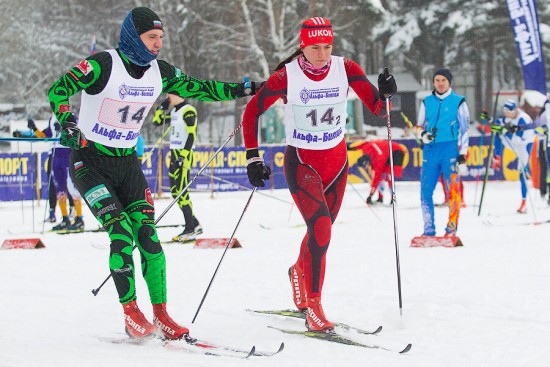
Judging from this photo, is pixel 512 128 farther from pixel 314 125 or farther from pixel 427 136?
pixel 314 125

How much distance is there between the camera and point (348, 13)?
3866 centimetres

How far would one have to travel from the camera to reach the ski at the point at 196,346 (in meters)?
4.86

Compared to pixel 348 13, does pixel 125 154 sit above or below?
below

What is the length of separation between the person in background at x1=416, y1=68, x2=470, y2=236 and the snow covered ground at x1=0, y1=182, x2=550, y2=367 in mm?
711

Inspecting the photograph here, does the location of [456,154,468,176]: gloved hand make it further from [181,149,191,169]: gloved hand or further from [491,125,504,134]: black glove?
[491,125,504,134]: black glove

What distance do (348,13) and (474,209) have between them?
23.9 metres

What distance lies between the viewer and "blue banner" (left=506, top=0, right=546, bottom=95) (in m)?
17.4

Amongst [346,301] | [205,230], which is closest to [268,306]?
[346,301]

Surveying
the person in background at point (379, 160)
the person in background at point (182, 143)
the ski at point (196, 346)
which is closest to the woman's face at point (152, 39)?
the ski at point (196, 346)

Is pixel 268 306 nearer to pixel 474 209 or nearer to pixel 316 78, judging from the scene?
pixel 316 78

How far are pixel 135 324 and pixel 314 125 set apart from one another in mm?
1705

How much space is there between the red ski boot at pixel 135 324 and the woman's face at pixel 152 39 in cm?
149

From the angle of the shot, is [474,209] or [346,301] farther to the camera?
[474,209]

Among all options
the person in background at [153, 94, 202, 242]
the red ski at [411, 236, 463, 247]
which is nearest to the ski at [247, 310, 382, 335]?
the red ski at [411, 236, 463, 247]
